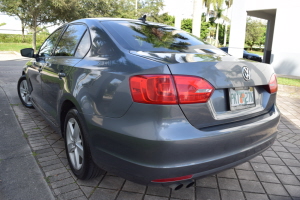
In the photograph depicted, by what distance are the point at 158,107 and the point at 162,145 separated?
0.25m

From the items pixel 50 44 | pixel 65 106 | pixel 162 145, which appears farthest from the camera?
pixel 50 44

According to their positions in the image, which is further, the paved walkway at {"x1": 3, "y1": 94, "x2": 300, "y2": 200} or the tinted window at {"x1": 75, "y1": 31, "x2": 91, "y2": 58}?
the tinted window at {"x1": 75, "y1": 31, "x2": 91, "y2": 58}

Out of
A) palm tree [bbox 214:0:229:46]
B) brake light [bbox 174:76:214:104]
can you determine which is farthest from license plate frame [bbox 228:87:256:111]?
palm tree [bbox 214:0:229:46]

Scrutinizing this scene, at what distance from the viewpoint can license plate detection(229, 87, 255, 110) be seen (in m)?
2.09

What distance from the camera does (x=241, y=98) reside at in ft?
7.16

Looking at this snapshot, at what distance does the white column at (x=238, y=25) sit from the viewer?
41.1ft

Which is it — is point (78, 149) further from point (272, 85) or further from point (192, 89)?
point (272, 85)

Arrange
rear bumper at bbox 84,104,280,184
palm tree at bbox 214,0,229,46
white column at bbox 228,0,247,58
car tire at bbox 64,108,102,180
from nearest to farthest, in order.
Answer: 1. rear bumper at bbox 84,104,280,184
2. car tire at bbox 64,108,102,180
3. white column at bbox 228,0,247,58
4. palm tree at bbox 214,0,229,46

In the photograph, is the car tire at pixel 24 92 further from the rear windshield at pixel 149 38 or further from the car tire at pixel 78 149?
the rear windshield at pixel 149 38

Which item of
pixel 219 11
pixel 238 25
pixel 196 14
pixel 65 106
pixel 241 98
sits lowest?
pixel 65 106

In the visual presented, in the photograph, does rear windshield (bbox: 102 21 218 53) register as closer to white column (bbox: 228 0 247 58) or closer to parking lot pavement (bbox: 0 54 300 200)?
parking lot pavement (bbox: 0 54 300 200)

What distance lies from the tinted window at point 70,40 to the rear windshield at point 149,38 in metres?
0.42

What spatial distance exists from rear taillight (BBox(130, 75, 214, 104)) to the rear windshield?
50 centimetres

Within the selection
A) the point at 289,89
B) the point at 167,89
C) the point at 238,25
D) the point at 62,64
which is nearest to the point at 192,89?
the point at 167,89
